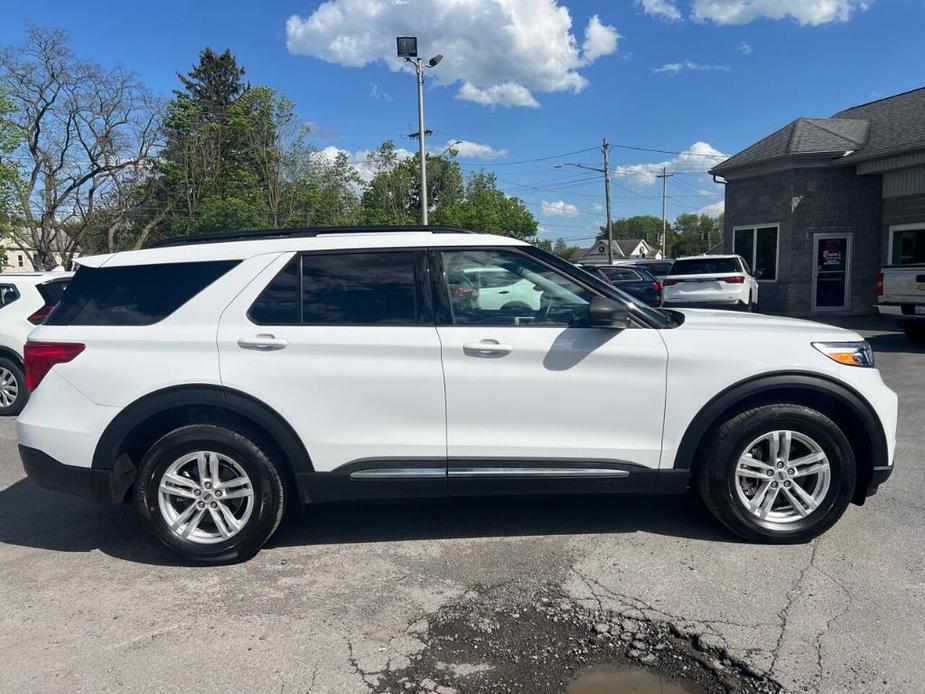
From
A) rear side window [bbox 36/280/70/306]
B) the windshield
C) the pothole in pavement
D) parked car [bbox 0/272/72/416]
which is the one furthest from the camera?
the windshield

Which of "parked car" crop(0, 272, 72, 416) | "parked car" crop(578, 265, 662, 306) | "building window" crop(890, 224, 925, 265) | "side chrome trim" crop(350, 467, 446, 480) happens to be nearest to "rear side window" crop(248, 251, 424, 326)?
"side chrome trim" crop(350, 467, 446, 480)

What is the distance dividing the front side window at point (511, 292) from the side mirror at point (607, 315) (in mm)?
161

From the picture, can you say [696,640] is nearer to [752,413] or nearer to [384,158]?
[752,413]

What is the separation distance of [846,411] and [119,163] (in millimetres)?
35362

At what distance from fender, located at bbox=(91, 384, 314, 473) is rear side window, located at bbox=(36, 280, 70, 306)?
5.43 meters

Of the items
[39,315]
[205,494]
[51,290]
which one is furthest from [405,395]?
[51,290]

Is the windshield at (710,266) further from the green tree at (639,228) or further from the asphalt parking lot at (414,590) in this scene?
the green tree at (639,228)

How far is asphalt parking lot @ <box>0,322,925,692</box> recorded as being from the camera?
285cm

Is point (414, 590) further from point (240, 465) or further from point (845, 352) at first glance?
point (845, 352)

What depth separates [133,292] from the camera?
3893 millimetres

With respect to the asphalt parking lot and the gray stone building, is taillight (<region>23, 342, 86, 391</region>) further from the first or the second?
the gray stone building

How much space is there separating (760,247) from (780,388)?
17.1 m

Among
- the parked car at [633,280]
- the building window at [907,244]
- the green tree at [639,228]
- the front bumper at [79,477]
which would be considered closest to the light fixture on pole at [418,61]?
the parked car at [633,280]

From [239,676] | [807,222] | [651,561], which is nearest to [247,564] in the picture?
[239,676]
